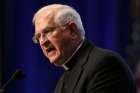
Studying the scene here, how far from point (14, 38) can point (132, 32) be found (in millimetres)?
951

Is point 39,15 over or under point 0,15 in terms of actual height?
over

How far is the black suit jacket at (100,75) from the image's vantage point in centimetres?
209

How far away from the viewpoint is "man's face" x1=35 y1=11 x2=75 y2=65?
7.45 feet

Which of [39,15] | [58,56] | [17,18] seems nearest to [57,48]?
[58,56]

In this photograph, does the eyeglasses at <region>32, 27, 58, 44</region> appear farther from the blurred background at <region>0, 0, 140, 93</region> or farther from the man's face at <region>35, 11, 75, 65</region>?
the blurred background at <region>0, 0, 140, 93</region>

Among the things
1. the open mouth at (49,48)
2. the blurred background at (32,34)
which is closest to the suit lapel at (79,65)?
the open mouth at (49,48)

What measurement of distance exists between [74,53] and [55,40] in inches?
4.3

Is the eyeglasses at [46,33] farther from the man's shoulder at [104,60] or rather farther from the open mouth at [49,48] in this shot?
the man's shoulder at [104,60]

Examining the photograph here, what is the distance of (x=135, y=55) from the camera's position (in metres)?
3.93

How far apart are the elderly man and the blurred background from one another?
1521 millimetres

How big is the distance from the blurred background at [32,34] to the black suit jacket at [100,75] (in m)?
1.62

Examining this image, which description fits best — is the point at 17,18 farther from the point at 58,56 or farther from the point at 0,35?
the point at 58,56

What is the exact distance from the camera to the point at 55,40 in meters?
2.28

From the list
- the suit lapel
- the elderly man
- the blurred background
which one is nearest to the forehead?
the elderly man
